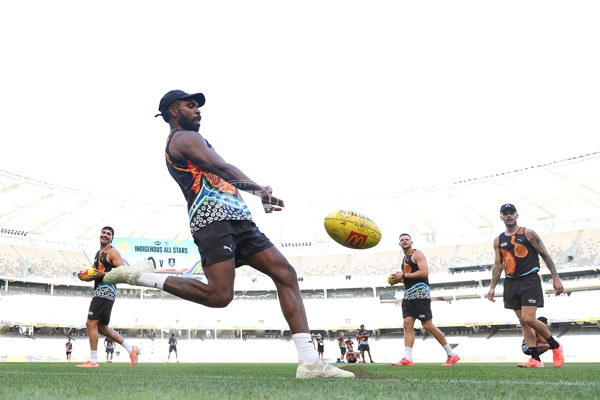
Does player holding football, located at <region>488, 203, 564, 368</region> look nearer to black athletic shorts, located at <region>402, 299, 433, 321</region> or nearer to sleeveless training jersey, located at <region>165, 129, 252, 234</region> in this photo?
black athletic shorts, located at <region>402, 299, 433, 321</region>

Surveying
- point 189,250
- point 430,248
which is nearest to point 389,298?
point 430,248

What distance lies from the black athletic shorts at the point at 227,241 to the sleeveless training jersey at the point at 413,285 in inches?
206

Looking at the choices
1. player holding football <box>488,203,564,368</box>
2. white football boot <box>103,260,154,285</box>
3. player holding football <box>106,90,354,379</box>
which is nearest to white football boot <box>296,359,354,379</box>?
player holding football <box>106,90,354,379</box>

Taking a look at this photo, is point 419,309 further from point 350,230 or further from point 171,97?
point 171,97

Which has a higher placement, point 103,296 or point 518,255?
point 518,255

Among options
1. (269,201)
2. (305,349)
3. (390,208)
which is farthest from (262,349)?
(269,201)

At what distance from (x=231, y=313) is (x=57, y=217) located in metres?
16.7

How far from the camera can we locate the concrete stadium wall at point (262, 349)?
30344mm

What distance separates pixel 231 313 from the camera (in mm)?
43031

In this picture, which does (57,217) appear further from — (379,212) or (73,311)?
(379,212)

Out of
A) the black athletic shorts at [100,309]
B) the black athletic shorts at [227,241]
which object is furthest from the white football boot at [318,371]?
the black athletic shorts at [100,309]

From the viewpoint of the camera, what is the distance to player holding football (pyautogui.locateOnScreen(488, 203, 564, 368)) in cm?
638

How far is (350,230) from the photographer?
5.74 meters

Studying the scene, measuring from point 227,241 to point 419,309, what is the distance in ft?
18.5
